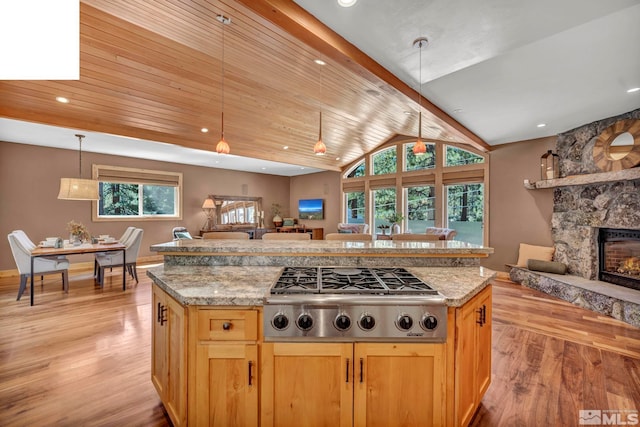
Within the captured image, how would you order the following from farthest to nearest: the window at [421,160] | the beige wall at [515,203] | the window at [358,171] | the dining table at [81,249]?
the window at [358,171], the window at [421,160], the beige wall at [515,203], the dining table at [81,249]

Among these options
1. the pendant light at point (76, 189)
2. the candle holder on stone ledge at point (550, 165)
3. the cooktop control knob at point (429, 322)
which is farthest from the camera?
the candle holder on stone ledge at point (550, 165)

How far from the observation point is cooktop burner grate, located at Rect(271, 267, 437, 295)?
52.9 inches

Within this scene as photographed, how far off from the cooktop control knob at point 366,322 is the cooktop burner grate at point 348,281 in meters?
0.12

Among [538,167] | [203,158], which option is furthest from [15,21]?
[203,158]

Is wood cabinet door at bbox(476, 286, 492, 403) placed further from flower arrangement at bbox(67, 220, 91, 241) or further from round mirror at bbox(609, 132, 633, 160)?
flower arrangement at bbox(67, 220, 91, 241)

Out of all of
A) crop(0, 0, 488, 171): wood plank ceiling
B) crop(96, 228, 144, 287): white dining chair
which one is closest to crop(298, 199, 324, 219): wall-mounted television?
crop(0, 0, 488, 171): wood plank ceiling

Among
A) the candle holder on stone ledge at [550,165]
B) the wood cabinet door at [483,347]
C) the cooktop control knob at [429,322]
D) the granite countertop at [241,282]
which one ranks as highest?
the candle holder on stone ledge at [550,165]

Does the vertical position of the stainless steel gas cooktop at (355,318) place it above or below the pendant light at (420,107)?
below

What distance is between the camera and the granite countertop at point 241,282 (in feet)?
4.20

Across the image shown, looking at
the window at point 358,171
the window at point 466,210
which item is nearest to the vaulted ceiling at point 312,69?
the window at point 466,210

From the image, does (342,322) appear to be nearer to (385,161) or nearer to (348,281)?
(348,281)

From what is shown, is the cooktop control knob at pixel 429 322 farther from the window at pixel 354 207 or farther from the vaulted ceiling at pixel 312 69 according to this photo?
→ the window at pixel 354 207

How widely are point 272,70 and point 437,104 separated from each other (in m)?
2.15

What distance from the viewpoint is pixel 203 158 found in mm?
6723
